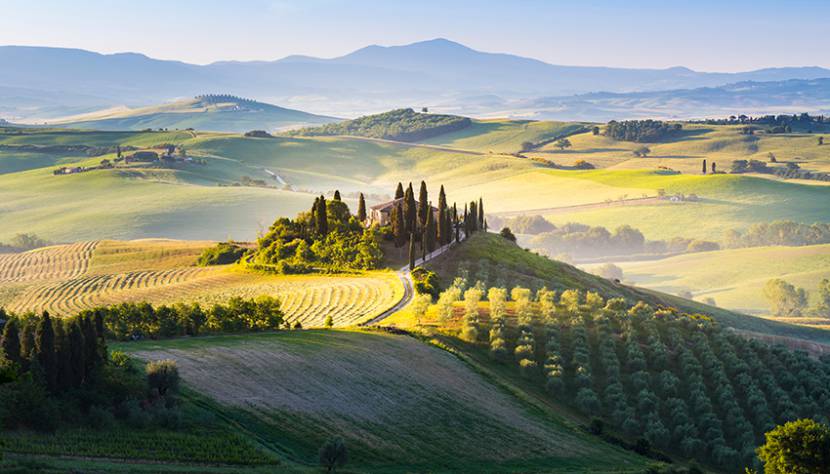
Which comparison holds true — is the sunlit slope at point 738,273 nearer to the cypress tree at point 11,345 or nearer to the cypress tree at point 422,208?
the cypress tree at point 422,208

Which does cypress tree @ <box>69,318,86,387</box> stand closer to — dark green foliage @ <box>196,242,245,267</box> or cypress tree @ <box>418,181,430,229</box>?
cypress tree @ <box>418,181,430,229</box>

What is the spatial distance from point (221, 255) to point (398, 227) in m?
23.9

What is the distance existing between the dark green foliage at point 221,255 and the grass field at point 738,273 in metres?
78.1

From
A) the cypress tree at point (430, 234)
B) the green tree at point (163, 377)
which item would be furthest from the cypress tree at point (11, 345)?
the cypress tree at point (430, 234)

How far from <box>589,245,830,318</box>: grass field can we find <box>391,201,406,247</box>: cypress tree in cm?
6803

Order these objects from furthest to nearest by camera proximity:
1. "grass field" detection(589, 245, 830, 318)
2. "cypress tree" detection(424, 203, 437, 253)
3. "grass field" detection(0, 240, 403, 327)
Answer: "grass field" detection(589, 245, 830, 318)
"cypress tree" detection(424, 203, 437, 253)
"grass field" detection(0, 240, 403, 327)

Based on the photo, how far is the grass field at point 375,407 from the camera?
35062 millimetres

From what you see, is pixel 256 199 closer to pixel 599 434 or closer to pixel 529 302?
pixel 529 302

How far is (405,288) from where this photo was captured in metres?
76.1

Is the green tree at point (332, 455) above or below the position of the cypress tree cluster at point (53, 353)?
below

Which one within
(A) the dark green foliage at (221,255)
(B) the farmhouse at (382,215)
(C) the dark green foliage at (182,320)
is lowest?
(A) the dark green foliage at (221,255)

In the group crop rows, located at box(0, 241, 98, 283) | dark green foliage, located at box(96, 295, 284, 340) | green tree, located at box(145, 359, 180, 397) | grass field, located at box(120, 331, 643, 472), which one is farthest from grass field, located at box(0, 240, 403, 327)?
green tree, located at box(145, 359, 180, 397)

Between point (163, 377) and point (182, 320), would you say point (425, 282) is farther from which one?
point (163, 377)

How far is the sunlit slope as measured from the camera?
14250 centimetres
